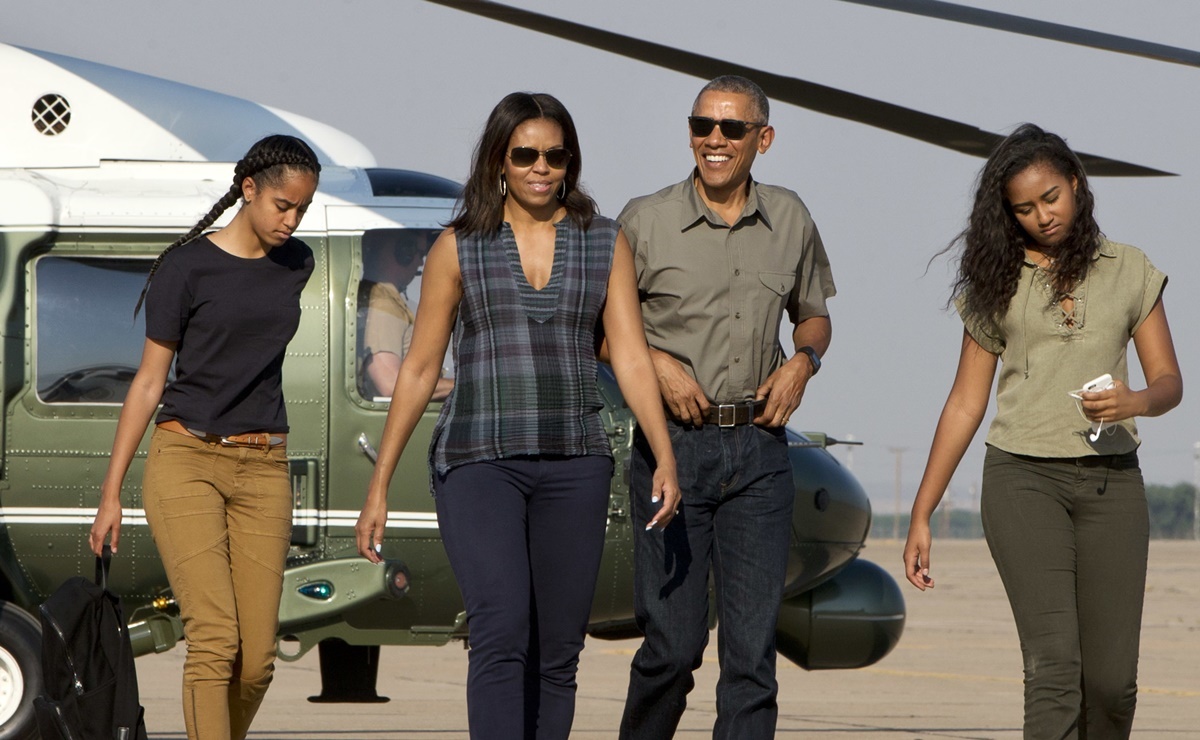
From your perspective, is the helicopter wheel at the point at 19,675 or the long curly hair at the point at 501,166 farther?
the helicopter wheel at the point at 19,675

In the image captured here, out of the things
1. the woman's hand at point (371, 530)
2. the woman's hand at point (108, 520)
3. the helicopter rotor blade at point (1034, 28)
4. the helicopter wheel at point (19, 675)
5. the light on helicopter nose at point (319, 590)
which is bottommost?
the helicopter wheel at point (19, 675)

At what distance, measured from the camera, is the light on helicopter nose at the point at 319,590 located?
23.6ft

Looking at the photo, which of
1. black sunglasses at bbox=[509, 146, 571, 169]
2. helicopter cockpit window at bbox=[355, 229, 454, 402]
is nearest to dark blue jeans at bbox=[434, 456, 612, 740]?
black sunglasses at bbox=[509, 146, 571, 169]

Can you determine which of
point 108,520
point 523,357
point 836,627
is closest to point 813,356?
point 523,357

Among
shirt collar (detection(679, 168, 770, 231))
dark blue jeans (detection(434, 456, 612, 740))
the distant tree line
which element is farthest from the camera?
the distant tree line

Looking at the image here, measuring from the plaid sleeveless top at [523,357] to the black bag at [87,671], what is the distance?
1.36 meters

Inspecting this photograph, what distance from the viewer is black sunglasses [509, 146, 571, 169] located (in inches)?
181

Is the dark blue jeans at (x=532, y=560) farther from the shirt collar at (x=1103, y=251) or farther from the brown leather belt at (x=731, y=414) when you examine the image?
the shirt collar at (x=1103, y=251)

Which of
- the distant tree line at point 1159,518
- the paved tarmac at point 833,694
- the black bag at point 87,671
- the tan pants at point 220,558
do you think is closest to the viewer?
the tan pants at point 220,558

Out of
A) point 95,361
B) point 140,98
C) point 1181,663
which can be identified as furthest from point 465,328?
point 1181,663

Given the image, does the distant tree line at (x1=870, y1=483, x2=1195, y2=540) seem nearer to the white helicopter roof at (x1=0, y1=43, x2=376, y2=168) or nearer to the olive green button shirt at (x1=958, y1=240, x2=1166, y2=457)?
the white helicopter roof at (x1=0, y1=43, x2=376, y2=168)

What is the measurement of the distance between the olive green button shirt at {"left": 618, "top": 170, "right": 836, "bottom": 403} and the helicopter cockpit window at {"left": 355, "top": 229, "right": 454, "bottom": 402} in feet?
8.11

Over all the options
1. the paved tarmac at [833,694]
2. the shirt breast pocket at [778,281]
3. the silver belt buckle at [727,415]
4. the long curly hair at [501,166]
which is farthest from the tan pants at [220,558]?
the paved tarmac at [833,694]

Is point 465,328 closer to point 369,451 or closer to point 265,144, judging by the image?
point 265,144
